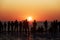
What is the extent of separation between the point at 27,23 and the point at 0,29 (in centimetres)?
673

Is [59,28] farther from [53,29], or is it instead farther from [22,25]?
[22,25]

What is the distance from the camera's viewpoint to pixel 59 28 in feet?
149

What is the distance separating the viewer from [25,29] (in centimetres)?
4694

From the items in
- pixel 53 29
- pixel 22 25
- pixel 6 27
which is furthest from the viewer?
pixel 6 27

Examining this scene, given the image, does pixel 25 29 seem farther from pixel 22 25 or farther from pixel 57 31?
pixel 57 31

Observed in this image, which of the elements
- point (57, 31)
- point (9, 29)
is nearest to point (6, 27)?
point (9, 29)

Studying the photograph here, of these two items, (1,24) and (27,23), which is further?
(1,24)

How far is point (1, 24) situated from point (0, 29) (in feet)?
3.53

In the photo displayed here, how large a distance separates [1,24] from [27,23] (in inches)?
260

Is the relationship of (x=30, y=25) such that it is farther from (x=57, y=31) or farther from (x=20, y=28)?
(x=57, y=31)

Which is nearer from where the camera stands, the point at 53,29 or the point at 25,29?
the point at 53,29

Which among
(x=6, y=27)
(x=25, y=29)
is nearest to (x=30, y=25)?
(x=25, y=29)

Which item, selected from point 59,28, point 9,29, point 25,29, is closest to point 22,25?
point 25,29

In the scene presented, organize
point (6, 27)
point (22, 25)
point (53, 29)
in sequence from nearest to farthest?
point (53, 29) → point (22, 25) → point (6, 27)
